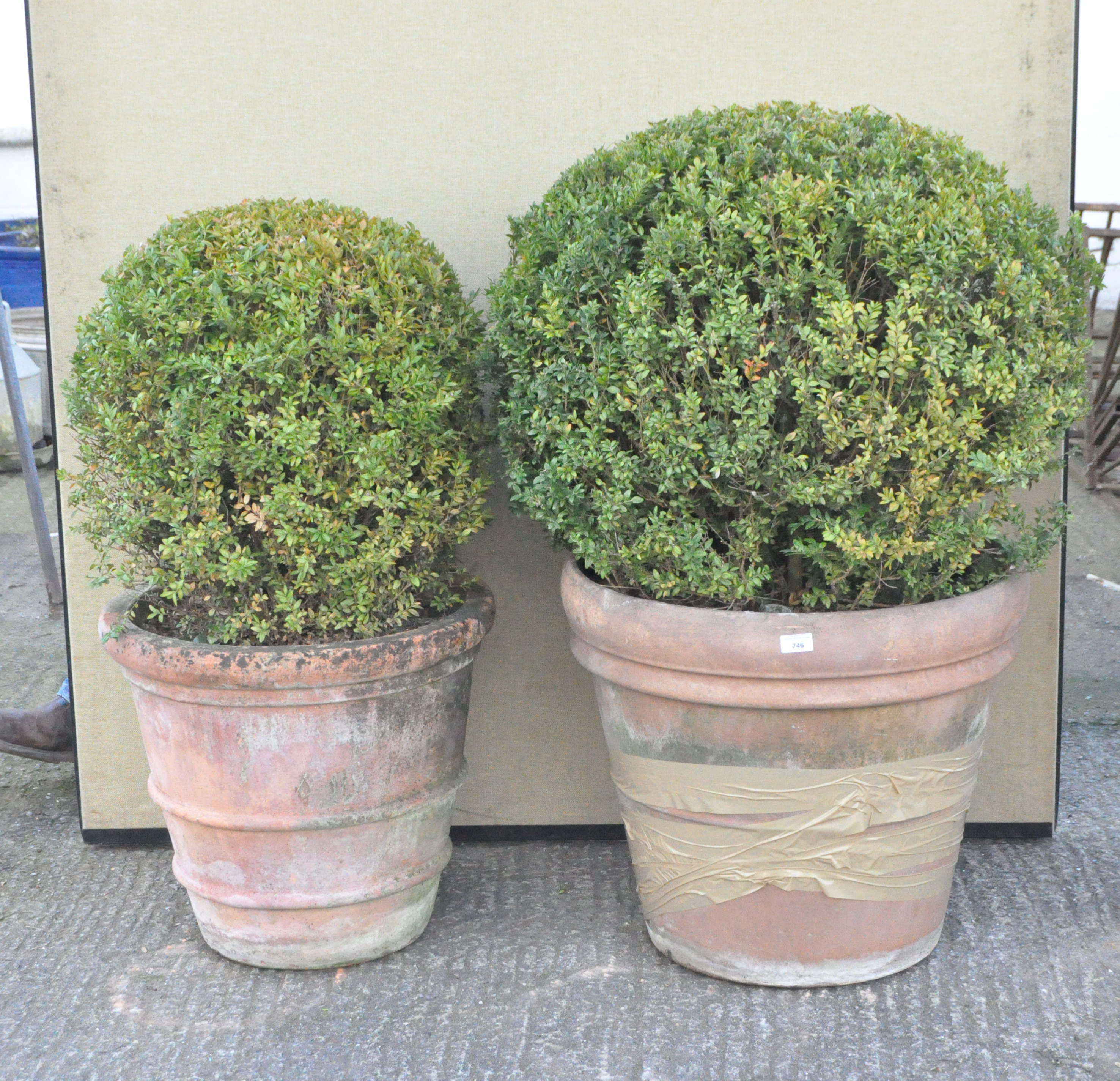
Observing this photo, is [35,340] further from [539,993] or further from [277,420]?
[539,993]

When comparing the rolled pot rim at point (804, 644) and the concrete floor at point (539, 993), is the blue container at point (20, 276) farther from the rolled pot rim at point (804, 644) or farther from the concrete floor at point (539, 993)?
the rolled pot rim at point (804, 644)

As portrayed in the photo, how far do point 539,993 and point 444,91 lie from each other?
2.04m

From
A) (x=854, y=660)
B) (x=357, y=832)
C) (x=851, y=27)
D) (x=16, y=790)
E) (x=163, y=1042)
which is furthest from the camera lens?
(x=16, y=790)

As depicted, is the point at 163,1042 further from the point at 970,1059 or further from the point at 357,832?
the point at 970,1059

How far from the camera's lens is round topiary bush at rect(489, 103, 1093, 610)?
211 centimetres

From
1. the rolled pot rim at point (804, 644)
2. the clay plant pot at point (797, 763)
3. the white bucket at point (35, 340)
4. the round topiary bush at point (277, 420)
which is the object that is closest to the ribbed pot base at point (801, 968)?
the clay plant pot at point (797, 763)

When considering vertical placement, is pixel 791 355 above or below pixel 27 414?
above

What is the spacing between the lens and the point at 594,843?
3.11 m

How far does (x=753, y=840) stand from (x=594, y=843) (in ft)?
2.87

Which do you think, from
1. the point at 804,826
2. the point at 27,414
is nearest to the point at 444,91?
the point at 804,826

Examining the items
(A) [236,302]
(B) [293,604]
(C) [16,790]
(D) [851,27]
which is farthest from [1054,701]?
(C) [16,790]

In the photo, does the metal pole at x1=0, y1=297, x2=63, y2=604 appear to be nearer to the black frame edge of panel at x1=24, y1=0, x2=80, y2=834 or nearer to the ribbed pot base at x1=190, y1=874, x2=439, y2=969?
the black frame edge of panel at x1=24, y1=0, x2=80, y2=834

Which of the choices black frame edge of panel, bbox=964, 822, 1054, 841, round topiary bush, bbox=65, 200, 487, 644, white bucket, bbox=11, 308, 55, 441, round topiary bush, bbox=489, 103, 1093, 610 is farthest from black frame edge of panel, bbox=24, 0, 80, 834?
white bucket, bbox=11, 308, 55, 441

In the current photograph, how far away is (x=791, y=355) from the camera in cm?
215
